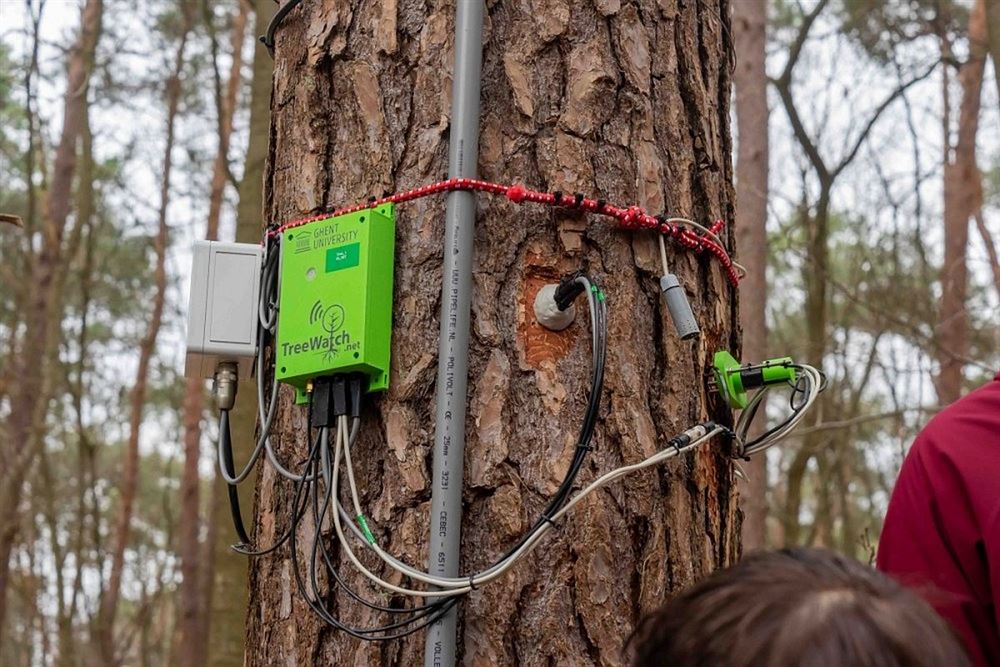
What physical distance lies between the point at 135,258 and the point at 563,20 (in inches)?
493

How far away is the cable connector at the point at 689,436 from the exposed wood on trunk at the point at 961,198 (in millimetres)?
7712

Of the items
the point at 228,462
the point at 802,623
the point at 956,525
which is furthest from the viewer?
the point at 228,462

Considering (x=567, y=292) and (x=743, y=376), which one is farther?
(x=743, y=376)

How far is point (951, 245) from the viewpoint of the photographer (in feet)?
33.1

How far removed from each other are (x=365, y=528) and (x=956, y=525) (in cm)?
73

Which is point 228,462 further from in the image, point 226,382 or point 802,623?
point 802,623

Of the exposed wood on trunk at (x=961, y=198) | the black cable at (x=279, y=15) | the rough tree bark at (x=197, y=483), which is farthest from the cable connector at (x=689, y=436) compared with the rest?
the exposed wood on trunk at (x=961, y=198)

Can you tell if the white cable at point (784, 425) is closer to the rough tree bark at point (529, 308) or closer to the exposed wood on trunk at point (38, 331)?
the rough tree bark at point (529, 308)

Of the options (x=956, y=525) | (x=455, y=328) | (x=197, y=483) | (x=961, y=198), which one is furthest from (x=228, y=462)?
(x=961, y=198)

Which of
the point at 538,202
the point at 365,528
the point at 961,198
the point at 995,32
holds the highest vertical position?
the point at 961,198

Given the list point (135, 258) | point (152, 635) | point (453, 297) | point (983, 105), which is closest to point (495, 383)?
point (453, 297)

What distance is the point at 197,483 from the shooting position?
10.1 metres

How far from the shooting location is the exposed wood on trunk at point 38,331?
804 centimetres

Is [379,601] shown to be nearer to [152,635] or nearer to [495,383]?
[495,383]
